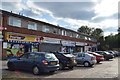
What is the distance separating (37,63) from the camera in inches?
605

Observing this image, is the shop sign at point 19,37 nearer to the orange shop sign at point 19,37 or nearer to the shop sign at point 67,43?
the orange shop sign at point 19,37

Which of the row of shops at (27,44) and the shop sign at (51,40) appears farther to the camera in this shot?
the shop sign at (51,40)

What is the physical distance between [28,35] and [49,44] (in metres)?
8.01

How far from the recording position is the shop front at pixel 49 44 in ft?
126

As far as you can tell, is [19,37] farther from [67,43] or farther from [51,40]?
[67,43]

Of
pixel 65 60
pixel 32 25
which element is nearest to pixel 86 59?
pixel 65 60

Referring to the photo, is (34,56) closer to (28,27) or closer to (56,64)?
(56,64)

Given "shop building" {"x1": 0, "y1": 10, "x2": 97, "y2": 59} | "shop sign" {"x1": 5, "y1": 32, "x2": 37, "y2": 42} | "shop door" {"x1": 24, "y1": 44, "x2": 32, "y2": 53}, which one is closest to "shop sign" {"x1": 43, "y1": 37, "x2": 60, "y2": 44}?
"shop building" {"x1": 0, "y1": 10, "x2": 97, "y2": 59}

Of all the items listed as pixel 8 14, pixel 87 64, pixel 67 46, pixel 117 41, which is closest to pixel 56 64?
pixel 87 64

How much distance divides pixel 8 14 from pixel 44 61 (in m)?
15.7

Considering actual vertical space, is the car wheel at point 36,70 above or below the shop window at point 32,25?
below

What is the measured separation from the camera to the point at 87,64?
23.4 metres

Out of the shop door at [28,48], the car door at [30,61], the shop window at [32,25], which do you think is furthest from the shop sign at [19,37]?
the car door at [30,61]

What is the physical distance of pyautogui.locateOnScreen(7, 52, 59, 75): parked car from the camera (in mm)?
15250
